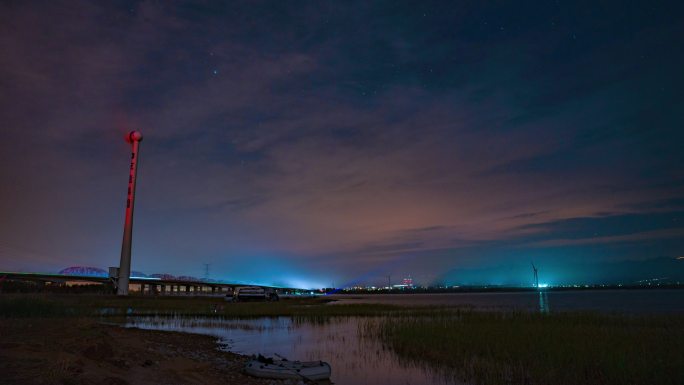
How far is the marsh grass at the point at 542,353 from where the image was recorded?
1689 cm

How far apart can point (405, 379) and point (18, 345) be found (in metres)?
14.0

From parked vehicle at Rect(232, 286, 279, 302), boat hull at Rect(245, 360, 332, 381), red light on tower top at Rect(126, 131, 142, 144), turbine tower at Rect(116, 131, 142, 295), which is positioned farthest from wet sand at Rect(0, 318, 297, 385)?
red light on tower top at Rect(126, 131, 142, 144)

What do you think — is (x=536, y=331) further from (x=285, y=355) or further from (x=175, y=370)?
(x=175, y=370)

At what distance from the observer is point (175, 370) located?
16.8 meters

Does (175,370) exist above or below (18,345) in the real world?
below

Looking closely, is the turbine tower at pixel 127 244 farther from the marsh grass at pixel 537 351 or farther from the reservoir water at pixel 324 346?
the marsh grass at pixel 537 351

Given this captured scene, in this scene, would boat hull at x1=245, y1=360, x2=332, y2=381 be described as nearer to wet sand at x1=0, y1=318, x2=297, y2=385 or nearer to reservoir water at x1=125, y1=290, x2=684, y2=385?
wet sand at x1=0, y1=318, x2=297, y2=385

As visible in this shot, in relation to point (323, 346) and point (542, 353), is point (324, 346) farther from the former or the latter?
point (542, 353)

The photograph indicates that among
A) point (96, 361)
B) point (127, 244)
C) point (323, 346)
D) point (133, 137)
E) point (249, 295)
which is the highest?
point (133, 137)

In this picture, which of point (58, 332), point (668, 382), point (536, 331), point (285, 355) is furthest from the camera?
point (536, 331)

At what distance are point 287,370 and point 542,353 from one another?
11.8m

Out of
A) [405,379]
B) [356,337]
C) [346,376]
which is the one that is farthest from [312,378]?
[356,337]

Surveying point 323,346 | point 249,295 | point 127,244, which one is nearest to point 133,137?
point 127,244

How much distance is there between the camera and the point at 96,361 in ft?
46.9
